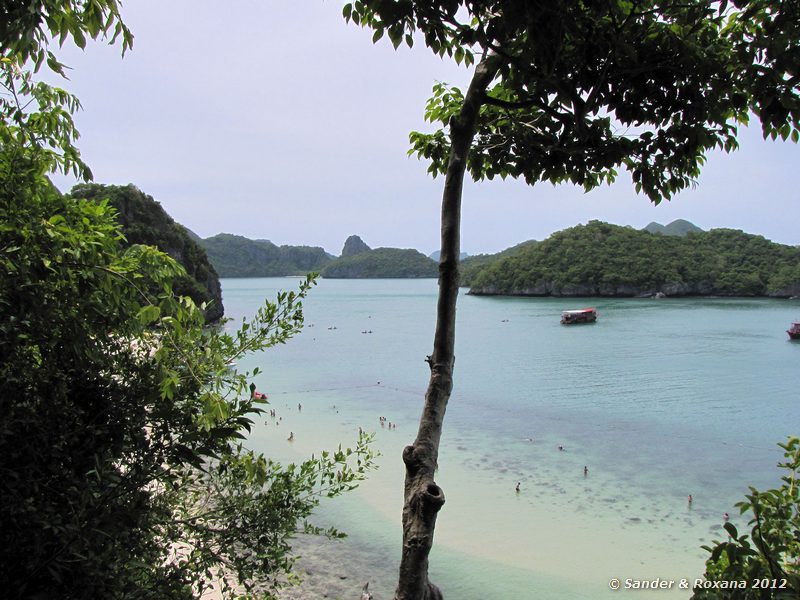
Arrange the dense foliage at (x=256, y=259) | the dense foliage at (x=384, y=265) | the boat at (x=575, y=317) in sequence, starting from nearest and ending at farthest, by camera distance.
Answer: the boat at (x=575, y=317) < the dense foliage at (x=256, y=259) < the dense foliage at (x=384, y=265)

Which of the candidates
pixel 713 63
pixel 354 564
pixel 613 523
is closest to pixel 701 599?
pixel 713 63

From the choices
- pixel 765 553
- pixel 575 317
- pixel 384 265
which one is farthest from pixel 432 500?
pixel 384 265

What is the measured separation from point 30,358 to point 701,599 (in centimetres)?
278

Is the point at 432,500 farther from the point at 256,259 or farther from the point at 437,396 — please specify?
the point at 256,259

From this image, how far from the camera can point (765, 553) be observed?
1917 millimetres

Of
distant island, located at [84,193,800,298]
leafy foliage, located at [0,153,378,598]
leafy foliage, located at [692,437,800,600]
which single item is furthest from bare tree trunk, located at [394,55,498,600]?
distant island, located at [84,193,800,298]

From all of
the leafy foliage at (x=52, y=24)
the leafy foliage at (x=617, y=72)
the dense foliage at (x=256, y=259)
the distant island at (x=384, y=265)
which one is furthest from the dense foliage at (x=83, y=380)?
the distant island at (x=384, y=265)

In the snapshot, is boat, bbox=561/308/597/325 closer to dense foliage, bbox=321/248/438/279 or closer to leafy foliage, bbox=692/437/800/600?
leafy foliage, bbox=692/437/800/600

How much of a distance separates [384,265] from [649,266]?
102 metres

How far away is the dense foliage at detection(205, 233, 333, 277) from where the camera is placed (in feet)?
556

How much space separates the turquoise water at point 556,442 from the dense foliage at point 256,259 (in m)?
126

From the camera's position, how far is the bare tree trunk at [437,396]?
2191mm

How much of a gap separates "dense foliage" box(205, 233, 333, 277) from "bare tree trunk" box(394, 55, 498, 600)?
16689 cm

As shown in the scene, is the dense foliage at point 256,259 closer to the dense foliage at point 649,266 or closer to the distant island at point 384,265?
the distant island at point 384,265
